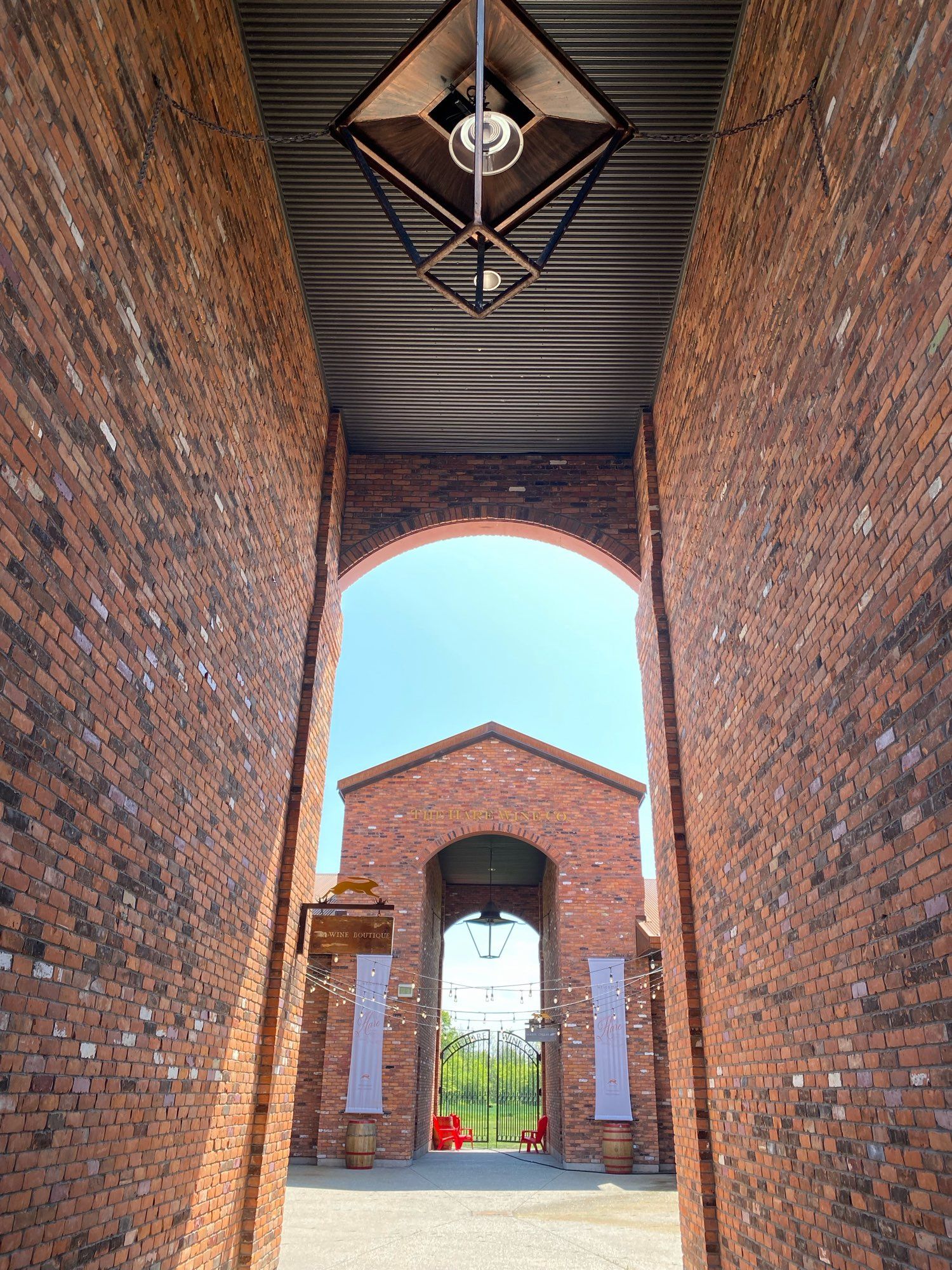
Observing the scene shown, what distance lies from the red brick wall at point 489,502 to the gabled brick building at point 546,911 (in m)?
8.25

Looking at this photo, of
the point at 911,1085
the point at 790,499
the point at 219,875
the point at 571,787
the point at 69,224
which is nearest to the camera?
the point at 911,1085

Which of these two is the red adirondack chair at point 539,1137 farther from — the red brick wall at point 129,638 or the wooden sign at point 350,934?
the red brick wall at point 129,638

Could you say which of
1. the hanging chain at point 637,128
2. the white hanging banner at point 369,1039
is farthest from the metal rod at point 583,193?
the white hanging banner at point 369,1039

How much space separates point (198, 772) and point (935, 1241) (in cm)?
358

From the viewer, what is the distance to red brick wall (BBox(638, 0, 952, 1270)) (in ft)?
9.21

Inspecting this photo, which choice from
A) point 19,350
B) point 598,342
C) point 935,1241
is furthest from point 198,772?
point 598,342

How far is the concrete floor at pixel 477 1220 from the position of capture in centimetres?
684

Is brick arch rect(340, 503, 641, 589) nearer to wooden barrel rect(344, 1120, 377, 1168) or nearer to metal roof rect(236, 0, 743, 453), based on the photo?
metal roof rect(236, 0, 743, 453)

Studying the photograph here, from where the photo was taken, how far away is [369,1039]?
13945mm

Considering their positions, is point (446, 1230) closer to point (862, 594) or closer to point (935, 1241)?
point (935, 1241)

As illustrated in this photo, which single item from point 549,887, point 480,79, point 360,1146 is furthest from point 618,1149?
point 480,79

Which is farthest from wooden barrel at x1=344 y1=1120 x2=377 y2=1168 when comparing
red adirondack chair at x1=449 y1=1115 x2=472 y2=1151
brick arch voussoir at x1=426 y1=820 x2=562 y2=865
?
Answer: red adirondack chair at x1=449 y1=1115 x2=472 y2=1151

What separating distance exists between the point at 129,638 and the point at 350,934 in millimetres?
3740

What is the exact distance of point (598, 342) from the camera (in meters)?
7.16
